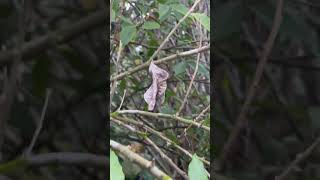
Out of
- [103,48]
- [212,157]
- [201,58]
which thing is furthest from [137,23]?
[103,48]

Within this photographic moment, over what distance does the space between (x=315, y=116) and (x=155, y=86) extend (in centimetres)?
62

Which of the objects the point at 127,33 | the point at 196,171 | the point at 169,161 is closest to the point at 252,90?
the point at 196,171

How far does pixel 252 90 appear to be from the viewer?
81cm

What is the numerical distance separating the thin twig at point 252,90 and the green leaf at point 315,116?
8 centimetres

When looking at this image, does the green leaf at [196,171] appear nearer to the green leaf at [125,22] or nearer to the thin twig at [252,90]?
the thin twig at [252,90]

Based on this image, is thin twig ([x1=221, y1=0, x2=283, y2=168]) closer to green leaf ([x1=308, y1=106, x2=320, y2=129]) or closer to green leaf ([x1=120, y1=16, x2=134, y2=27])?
green leaf ([x1=308, y1=106, x2=320, y2=129])

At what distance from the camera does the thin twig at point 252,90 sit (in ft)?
2.58

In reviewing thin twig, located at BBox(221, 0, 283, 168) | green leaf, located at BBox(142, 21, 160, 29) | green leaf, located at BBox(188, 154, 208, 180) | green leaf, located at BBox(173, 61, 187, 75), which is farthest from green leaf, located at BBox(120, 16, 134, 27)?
thin twig, located at BBox(221, 0, 283, 168)

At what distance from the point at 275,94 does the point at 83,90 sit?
0.27 metres

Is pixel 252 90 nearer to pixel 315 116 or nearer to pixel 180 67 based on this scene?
pixel 315 116

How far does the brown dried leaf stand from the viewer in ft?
4.47

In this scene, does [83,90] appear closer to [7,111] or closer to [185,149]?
[7,111]

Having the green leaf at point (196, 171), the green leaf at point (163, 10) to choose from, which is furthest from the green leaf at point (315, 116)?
the green leaf at point (163, 10)

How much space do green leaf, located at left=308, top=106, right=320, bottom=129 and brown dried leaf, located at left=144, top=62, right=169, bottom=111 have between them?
0.60m
